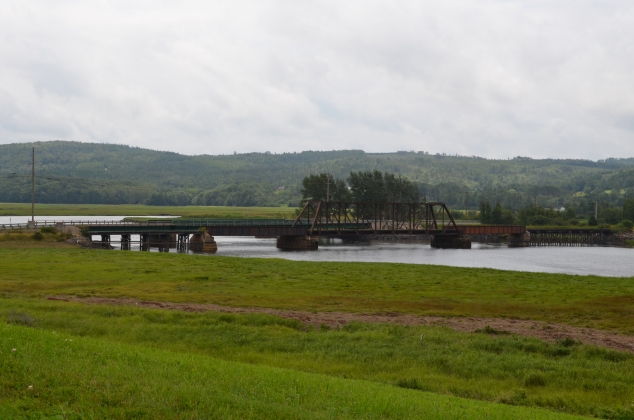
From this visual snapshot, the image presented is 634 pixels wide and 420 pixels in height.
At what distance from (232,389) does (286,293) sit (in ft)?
86.7

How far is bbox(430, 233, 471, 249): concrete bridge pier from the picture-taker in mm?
143375

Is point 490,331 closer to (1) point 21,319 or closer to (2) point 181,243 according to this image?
(1) point 21,319

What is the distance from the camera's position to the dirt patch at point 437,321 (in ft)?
86.2

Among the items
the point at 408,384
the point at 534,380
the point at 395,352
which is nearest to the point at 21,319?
the point at 395,352

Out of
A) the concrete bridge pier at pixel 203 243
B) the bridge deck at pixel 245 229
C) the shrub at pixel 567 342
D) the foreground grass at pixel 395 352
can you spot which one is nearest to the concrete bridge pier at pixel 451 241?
the bridge deck at pixel 245 229

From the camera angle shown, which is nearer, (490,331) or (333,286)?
(490,331)

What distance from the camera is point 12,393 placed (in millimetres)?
12148

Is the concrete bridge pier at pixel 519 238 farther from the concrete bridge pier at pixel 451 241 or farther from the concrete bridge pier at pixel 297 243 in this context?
the concrete bridge pier at pixel 297 243

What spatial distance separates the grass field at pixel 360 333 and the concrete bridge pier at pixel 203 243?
2565 inches

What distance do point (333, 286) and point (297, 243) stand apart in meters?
85.6

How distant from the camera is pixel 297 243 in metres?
131

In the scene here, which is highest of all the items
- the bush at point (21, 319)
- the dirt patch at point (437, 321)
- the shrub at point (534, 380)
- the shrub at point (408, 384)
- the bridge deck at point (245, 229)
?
the bridge deck at point (245, 229)

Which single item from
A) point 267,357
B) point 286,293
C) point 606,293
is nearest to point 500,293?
point 606,293

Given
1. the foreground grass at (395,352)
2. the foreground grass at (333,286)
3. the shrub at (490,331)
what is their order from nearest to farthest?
the foreground grass at (395,352), the shrub at (490,331), the foreground grass at (333,286)
